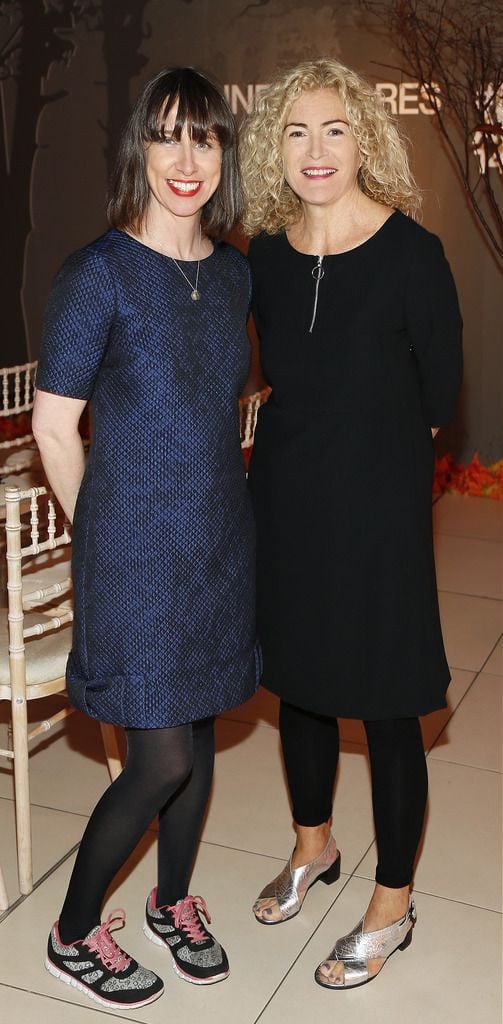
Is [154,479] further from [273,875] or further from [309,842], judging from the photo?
[273,875]

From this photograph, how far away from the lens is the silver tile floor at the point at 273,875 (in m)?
2.36

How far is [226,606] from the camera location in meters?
2.22

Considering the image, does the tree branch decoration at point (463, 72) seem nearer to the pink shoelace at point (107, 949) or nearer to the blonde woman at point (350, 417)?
the blonde woman at point (350, 417)

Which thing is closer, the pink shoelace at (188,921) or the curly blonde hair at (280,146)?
the curly blonde hair at (280,146)

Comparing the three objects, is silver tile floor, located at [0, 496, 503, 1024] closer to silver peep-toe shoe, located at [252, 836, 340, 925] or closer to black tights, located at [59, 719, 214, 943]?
silver peep-toe shoe, located at [252, 836, 340, 925]

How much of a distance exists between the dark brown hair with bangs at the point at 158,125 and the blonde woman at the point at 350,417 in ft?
0.70

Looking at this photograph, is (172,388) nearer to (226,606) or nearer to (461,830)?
(226,606)

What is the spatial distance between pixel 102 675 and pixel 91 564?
0.69 ft

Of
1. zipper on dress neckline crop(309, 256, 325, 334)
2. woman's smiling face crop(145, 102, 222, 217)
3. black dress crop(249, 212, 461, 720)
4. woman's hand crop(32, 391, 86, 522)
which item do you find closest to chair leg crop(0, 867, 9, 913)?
black dress crop(249, 212, 461, 720)

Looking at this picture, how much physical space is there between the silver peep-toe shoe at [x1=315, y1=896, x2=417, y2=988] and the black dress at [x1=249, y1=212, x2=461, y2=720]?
499 millimetres

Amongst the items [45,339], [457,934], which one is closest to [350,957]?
[457,934]

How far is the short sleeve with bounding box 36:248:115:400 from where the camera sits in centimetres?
198

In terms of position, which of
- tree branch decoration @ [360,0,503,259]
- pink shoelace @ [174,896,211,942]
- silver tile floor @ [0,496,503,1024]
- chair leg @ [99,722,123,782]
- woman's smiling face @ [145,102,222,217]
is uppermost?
tree branch decoration @ [360,0,503,259]

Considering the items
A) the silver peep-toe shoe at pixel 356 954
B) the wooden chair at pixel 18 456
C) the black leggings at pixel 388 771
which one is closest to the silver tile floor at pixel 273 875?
the silver peep-toe shoe at pixel 356 954
